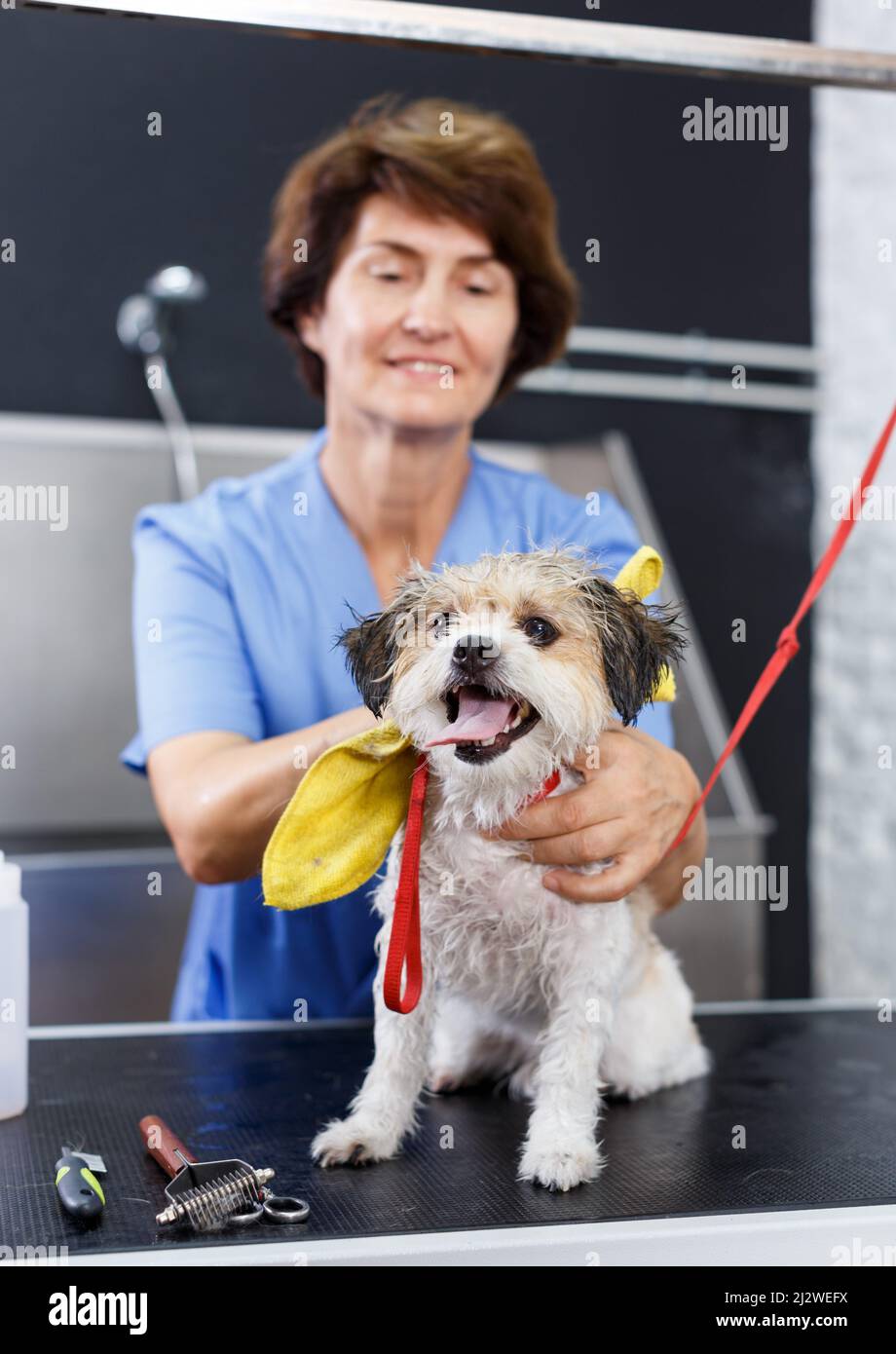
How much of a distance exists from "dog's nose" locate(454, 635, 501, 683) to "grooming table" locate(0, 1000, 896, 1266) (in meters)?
0.42

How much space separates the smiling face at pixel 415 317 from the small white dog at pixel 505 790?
1.87 ft

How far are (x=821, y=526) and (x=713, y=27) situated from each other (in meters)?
1.18

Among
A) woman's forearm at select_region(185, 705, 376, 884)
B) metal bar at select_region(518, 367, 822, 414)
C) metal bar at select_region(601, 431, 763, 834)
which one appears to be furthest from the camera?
metal bar at select_region(518, 367, 822, 414)

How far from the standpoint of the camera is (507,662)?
3.50ft

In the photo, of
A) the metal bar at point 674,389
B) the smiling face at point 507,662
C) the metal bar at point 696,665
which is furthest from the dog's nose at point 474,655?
the metal bar at point 674,389

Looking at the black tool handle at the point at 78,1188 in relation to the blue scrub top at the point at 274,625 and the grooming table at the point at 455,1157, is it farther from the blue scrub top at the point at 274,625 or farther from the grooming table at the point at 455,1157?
the blue scrub top at the point at 274,625

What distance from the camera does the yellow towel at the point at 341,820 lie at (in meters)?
1.12

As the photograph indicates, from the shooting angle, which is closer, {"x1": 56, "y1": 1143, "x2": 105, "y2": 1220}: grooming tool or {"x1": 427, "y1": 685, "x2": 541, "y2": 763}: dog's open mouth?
{"x1": 56, "y1": 1143, "x2": 105, "y2": 1220}: grooming tool

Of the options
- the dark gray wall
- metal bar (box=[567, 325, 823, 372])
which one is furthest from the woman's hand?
metal bar (box=[567, 325, 823, 372])

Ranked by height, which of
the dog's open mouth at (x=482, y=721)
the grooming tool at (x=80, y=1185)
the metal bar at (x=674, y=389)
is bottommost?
the grooming tool at (x=80, y=1185)

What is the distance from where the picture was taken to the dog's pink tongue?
1.08 meters

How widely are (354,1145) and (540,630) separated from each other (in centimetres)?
47

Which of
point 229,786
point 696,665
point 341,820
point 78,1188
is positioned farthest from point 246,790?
point 696,665

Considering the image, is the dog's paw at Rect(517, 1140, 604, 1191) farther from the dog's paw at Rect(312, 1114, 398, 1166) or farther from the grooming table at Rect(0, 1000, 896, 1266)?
the dog's paw at Rect(312, 1114, 398, 1166)
